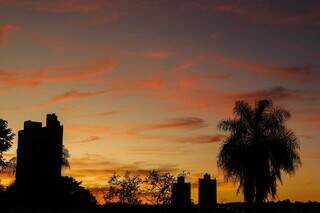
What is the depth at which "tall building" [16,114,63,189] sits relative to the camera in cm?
2733

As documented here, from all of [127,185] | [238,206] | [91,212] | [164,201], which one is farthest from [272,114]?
[127,185]

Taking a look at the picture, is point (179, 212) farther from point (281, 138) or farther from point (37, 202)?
point (281, 138)

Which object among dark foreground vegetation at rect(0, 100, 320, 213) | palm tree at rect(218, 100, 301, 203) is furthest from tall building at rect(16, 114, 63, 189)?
palm tree at rect(218, 100, 301, 203)

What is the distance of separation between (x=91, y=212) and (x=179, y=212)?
→ 4.69 metres

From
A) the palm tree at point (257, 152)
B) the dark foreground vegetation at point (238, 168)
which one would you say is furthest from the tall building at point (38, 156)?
the palm tree at point (257, 152)

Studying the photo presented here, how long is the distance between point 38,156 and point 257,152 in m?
12.6

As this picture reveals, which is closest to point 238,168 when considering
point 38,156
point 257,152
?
point 257,152

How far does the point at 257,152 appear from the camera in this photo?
111 feet

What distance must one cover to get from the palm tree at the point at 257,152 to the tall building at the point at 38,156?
10955 mm

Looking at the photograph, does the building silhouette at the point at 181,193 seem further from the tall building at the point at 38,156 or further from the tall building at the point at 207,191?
the tall building at the point at 38,156

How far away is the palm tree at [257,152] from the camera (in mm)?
33844

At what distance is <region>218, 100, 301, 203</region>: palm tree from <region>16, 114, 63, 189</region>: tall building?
11.0m

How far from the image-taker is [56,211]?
24703mm

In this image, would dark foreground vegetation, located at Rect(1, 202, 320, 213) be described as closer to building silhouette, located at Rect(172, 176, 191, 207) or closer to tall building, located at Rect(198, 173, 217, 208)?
tall building, located at Rect(198, 173, 217, 208)
